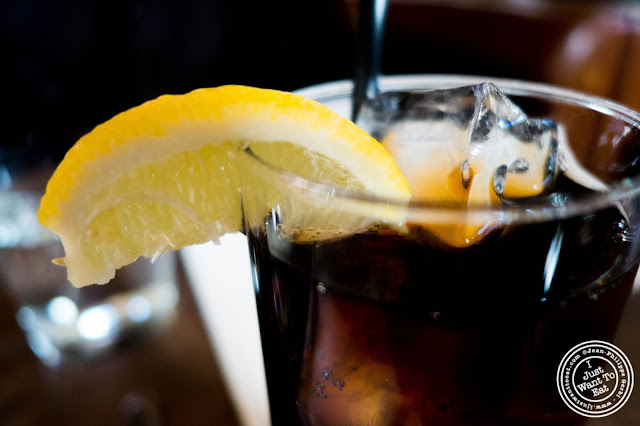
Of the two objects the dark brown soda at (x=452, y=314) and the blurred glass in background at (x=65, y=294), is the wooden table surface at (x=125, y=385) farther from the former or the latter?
the dark brown soda at (x=452, y=314)

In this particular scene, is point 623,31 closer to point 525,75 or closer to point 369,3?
point 525,75

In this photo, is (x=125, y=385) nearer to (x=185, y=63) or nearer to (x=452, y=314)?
(x=452, y=314)

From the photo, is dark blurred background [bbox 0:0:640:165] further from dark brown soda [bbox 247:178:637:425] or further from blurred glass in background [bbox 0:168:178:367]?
dark brown soda [bbox 247:178:637:425]

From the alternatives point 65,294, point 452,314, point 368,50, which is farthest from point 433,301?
point 65,294

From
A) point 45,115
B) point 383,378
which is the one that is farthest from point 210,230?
point 45,115

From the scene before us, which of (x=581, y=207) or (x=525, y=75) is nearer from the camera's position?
(x=581, y=207)

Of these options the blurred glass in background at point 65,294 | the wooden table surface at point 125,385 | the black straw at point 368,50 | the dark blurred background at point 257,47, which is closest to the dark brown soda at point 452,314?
the black straw at point 368,50

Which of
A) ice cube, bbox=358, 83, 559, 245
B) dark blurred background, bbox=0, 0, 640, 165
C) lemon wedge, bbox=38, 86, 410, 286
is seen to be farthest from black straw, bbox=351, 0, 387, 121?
dark blurred background, bbox=0, 0, 640, 165
